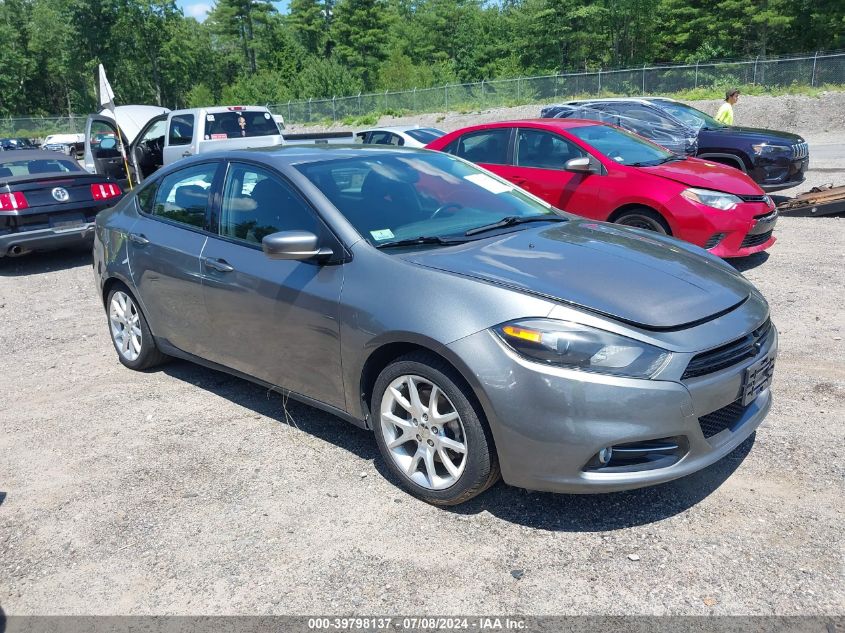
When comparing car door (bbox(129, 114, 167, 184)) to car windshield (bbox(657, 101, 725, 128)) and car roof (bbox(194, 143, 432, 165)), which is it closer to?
car windshield (bbox(657, 101, 725, 128))

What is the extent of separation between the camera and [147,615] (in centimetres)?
280

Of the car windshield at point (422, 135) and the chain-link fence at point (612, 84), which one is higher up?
the chain-link fence at point (612, 84)

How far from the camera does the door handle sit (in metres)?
4.17

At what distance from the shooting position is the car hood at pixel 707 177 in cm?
710

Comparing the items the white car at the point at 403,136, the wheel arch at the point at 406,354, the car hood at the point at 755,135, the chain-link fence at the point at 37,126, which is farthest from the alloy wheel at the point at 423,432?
the chain-link fence at the point at 37,126

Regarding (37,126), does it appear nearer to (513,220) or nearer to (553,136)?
(553,136)

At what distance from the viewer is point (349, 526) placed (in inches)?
130

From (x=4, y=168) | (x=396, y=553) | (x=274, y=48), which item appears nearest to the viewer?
(x=396, y=553)

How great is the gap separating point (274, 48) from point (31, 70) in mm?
26076

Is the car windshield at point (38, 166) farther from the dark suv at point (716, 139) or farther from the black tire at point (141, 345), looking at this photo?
the dark suv at point (716, 139)

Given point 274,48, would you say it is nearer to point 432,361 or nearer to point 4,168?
point 4,168

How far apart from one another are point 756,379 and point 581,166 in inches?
179

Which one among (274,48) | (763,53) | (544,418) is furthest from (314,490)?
(274,48)

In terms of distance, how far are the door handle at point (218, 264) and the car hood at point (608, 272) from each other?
127 centimetres
